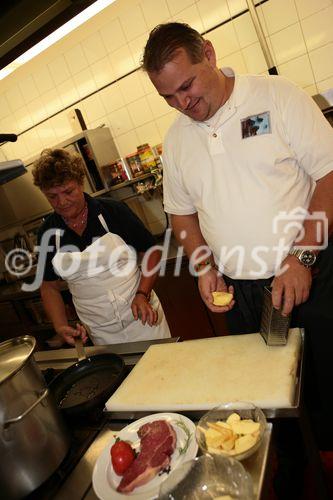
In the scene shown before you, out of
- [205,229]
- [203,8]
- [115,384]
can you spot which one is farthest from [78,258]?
[203,8]

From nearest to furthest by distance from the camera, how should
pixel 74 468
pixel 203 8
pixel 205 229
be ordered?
pixel 74 468 < pixel 205 229 < pixel 203 8

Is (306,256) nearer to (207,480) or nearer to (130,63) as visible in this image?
(207,480)

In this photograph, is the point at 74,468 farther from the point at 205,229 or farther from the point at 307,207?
the point at 307,207

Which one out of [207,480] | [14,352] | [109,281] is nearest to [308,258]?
[207,480]

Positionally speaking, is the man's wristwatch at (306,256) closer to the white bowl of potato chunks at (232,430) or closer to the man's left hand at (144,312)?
the white bowl of potato chunks at (232,430)

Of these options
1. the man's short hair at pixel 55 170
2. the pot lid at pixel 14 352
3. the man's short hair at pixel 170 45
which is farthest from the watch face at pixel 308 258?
the man's short hair at pixel 55 170

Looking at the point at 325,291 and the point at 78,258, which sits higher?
the point at 78,258

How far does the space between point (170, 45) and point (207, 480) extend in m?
1.24

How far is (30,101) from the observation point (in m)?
3.91

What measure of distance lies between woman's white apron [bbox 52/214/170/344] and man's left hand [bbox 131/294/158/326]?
0.77ft

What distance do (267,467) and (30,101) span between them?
4.13 m

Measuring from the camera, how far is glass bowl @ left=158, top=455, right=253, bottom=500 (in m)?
0.65

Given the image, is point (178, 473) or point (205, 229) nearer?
point (178, 473)

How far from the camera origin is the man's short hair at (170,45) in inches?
48.1
